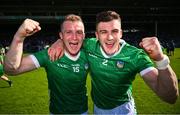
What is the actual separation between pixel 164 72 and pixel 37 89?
9.93 m

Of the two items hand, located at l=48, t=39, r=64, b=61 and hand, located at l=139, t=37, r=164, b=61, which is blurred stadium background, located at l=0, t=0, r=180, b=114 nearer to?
hand, located at l=48, t=39, r=64, b=61

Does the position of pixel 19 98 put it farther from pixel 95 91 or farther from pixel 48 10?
pixel 48 10

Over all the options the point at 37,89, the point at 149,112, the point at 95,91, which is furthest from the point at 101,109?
the point at 37,89

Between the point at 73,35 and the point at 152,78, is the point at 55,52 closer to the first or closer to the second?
the point at 73,35

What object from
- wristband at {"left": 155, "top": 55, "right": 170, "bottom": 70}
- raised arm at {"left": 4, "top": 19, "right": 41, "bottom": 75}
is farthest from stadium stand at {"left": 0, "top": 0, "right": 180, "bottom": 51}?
wristband at {"left": 155, "top": 55, "right": 170, "bottom": 70}

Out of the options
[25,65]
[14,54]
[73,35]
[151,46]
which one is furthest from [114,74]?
[14,54]

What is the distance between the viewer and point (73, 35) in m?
4.81

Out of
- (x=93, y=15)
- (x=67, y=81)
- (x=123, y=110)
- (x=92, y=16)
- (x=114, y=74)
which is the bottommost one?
(x=123, y=110)

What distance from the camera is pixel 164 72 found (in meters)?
3.66

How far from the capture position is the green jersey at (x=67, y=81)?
15.8ft

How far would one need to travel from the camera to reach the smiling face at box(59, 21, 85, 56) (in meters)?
4.81

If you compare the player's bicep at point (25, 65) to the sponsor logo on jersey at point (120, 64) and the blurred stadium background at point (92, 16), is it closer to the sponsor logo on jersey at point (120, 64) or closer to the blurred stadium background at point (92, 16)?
the sponsor logo on jersey at point (120, 64)

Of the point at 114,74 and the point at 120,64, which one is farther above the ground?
the point at 120,64

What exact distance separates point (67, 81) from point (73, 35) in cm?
76
